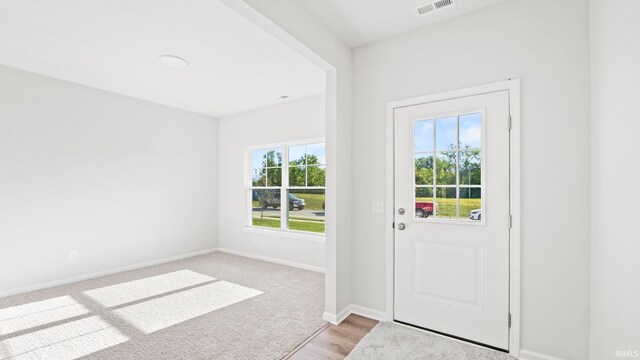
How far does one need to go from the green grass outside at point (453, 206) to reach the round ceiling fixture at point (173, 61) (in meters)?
3.10

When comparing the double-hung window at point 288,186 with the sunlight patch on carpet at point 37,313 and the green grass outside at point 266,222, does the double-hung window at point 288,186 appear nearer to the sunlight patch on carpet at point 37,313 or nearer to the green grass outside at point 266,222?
the green grass outside at point 266,222

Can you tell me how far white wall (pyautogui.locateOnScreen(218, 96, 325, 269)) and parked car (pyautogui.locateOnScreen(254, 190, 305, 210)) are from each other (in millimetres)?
392

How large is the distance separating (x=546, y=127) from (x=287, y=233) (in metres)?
3.80

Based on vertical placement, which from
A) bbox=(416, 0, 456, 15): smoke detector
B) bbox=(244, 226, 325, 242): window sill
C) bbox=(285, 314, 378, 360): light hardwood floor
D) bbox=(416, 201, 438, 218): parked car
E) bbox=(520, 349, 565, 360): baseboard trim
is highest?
bbox=(416, 0, 456, 15): smoke detector

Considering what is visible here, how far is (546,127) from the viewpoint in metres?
2.04

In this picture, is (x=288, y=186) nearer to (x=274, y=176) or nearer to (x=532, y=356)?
(x=274, y=176)

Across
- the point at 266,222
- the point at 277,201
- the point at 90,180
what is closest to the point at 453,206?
the point at 277,201

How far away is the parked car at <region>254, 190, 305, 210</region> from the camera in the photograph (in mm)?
4918

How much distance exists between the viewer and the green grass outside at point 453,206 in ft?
7.57

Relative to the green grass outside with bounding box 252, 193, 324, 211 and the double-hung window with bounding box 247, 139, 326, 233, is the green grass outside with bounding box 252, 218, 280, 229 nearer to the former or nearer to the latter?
the double-hung window with bounding box 247, 139, 326, 233

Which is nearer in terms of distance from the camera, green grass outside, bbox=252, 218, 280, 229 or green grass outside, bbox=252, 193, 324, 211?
green grass outside, bbox=252, 193, 324, 211

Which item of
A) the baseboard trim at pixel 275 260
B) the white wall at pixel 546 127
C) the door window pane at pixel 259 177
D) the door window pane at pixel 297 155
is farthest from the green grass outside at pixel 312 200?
the white wall at pixel 546 127

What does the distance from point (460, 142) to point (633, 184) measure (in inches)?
47.8

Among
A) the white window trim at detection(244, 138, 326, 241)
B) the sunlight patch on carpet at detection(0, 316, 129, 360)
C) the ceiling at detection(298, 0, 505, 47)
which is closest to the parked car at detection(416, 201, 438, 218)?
the ceiling at detection(298, 0, 505, 47)
